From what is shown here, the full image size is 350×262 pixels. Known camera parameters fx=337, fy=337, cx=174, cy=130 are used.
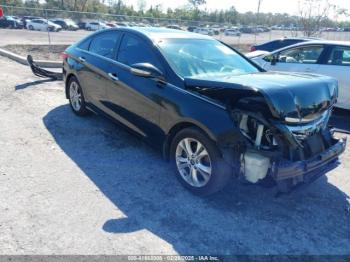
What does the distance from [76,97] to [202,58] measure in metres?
2.65

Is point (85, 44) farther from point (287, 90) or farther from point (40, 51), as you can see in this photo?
point (40, 51)

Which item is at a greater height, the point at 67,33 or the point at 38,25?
the point at 38,25

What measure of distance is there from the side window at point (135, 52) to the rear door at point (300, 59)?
4.02m

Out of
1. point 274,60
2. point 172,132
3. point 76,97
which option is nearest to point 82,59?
point 76,97

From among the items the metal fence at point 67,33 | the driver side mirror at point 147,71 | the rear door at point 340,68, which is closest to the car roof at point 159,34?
the driver side mirror at point 147,71

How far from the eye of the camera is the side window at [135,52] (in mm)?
4227

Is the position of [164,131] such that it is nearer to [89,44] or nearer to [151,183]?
[151,183]

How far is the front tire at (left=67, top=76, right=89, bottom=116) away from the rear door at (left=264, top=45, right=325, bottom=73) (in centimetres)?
Result: 426

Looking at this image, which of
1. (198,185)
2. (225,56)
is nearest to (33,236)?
(198,185)

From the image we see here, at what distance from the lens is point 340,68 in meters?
6.62

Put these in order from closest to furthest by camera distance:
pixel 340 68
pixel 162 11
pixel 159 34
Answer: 1. pixel 159 34
2. pixel 340 68
3. pixel 162 11

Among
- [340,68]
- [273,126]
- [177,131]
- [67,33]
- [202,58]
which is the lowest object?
[177,131]

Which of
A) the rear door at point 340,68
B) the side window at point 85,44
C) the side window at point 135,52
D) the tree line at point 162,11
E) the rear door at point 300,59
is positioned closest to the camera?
the side window at point 135,52

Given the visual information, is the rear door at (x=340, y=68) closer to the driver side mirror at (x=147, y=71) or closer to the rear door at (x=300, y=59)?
the rear door at (x=300, y=59)
